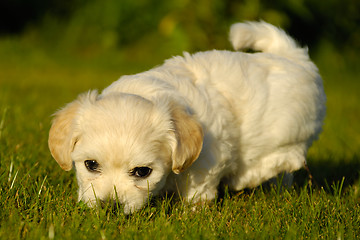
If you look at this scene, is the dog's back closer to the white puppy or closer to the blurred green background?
the white puppy

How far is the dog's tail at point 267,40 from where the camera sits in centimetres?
417

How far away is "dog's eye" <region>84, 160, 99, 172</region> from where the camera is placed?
2.88 metres

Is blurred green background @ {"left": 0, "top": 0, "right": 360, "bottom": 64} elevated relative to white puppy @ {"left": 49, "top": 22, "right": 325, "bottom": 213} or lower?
lower

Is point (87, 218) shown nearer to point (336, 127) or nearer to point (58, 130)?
point (58, 130)

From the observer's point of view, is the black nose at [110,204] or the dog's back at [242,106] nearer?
the black nose at [110,204]

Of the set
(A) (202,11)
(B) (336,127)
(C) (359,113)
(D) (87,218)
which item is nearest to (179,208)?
(D) (87,218)

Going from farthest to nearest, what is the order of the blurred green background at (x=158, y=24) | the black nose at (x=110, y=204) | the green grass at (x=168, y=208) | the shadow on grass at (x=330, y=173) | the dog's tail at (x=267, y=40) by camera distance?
the blurred green background at (x=158, y=24)
the shadow on grass at (x=330, y=173)
the dog's tail at (x=267, y=40)
the black nose at (x=110, y=204)
the green grass at (x=168, y=208)

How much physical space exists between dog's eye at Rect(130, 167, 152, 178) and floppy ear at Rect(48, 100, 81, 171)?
449mm

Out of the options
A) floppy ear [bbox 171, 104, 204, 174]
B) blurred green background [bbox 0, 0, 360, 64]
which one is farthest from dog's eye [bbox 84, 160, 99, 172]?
blurred green background [bbox 0, 0, 360, 64]

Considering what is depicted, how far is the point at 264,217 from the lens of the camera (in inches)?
121

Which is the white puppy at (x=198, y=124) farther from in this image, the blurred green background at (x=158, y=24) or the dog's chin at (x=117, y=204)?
the blurred green background at (x=158, y=24)

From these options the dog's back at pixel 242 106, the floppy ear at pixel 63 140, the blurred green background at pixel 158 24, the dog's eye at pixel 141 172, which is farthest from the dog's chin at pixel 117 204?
the blurred green background at pixel 158 24

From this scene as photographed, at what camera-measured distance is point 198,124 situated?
9.80ft

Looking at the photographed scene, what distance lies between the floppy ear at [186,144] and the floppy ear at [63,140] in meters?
0.66
